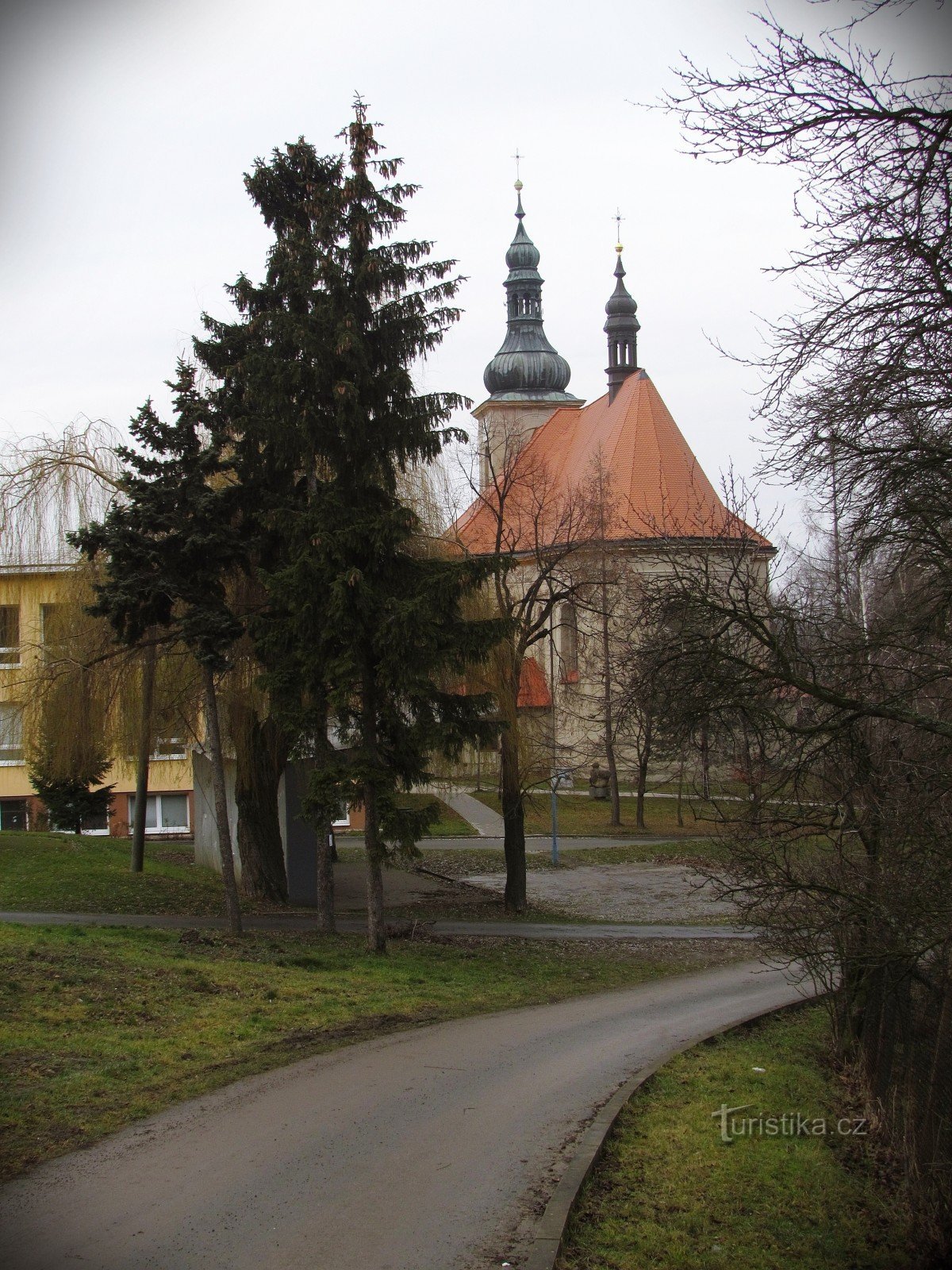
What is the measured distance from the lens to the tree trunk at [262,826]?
874 inches

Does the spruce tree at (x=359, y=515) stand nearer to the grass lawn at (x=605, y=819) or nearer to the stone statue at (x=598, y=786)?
the grass lawn at (x=605, y=819)

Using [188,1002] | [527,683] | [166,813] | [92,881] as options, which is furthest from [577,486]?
[188,1002]

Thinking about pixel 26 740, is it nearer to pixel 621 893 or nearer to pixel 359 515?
pixel 359 515

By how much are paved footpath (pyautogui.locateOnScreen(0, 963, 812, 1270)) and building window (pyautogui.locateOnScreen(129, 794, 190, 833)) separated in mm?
28075

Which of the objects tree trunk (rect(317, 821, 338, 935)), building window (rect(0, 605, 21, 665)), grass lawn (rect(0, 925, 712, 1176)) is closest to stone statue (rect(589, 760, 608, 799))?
building window (rect(0, 605, 21, 665))

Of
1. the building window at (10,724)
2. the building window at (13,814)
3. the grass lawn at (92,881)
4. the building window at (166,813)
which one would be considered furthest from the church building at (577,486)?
the building window at (13,814)

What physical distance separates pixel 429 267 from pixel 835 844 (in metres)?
10.6

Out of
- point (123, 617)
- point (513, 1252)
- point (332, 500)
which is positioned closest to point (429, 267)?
point (332, 500)

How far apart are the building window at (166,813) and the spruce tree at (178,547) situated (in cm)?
2094

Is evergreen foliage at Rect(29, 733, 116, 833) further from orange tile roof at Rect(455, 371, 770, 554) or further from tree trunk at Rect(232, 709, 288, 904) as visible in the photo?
orange tile roof at Rect(455, 371, 770, 554)

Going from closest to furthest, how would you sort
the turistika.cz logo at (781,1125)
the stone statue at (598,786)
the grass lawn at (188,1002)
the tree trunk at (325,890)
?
1. the grass lawn at (188,1002)
2. the turistika.cz logo at (781,1125)
3. the tree trunk at (325,890)
4. the stone statue at (598,786)

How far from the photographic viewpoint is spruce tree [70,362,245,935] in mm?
16891

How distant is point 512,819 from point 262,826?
15.0ft

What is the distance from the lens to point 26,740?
22578 mm
